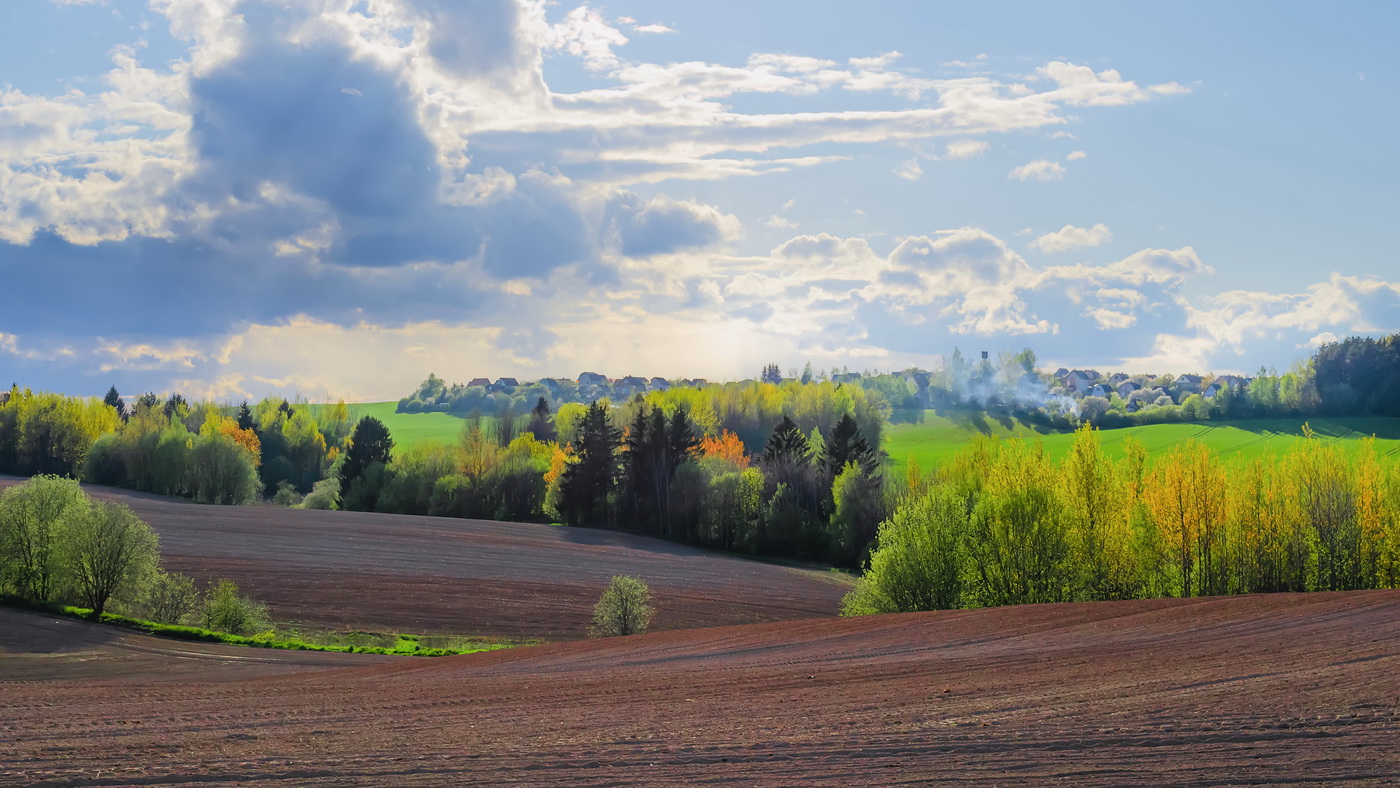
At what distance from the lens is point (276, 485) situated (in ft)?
431

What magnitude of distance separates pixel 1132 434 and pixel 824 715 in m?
115

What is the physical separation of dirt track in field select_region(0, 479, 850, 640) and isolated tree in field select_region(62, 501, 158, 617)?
6314 millimetres

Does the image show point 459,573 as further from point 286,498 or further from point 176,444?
point 176,444

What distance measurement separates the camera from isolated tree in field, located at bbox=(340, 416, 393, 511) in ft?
326

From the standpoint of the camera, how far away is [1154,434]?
119125 mm

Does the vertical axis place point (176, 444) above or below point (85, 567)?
above

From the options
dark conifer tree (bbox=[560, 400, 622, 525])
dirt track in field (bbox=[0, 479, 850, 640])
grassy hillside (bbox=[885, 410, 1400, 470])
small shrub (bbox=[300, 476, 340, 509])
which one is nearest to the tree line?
dirt track in field (bbox=[0, 479, 850, 640])

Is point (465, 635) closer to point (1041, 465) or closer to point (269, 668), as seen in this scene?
point (269, 668)

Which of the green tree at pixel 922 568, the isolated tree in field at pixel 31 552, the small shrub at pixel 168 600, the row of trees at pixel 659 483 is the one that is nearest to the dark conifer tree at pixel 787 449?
the row of trees at pixel 659 483

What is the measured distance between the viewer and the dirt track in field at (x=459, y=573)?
49.9 metres

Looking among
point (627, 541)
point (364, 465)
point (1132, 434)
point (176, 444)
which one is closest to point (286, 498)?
point (176, 444)

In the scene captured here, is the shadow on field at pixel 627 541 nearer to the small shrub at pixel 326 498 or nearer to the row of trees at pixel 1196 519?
the row of trees at pixel 1196 519

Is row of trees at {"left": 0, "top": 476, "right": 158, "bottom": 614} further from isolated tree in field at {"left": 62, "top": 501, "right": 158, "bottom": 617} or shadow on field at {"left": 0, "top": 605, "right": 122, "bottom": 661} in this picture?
shadow on field at {"left": 0, "top": 605, "right": 122, "bottom": 661}

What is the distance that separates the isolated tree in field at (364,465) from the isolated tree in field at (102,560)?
2120 inches
